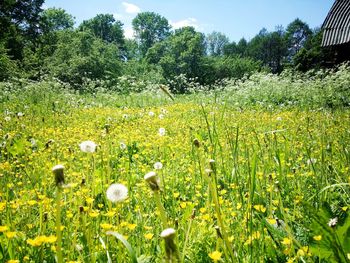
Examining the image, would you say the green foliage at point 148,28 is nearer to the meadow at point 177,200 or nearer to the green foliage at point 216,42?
the green foliage at point 216,42

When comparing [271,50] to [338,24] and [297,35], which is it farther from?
[338,24]

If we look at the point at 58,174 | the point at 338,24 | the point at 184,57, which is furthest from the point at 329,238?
the point at 184,57

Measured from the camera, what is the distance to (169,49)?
4966cm

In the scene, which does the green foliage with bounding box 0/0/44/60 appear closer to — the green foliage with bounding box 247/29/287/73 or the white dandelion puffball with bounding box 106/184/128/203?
the white dandelion puffball with bounding box 106/184/128/203

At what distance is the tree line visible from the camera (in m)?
21.8

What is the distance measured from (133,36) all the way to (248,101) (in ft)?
209

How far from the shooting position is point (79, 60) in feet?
72.6

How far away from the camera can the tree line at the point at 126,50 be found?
856 inches

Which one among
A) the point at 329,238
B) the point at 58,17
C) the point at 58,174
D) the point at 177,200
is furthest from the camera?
the point at 58,17

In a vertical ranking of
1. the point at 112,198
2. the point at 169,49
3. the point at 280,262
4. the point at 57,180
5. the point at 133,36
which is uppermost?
the point at 133,36

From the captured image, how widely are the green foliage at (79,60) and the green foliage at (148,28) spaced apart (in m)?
39.3

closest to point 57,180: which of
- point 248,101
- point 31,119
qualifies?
point 31,119

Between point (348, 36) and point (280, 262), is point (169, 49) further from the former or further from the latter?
point (280, 262)

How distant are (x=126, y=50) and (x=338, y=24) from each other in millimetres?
61997
